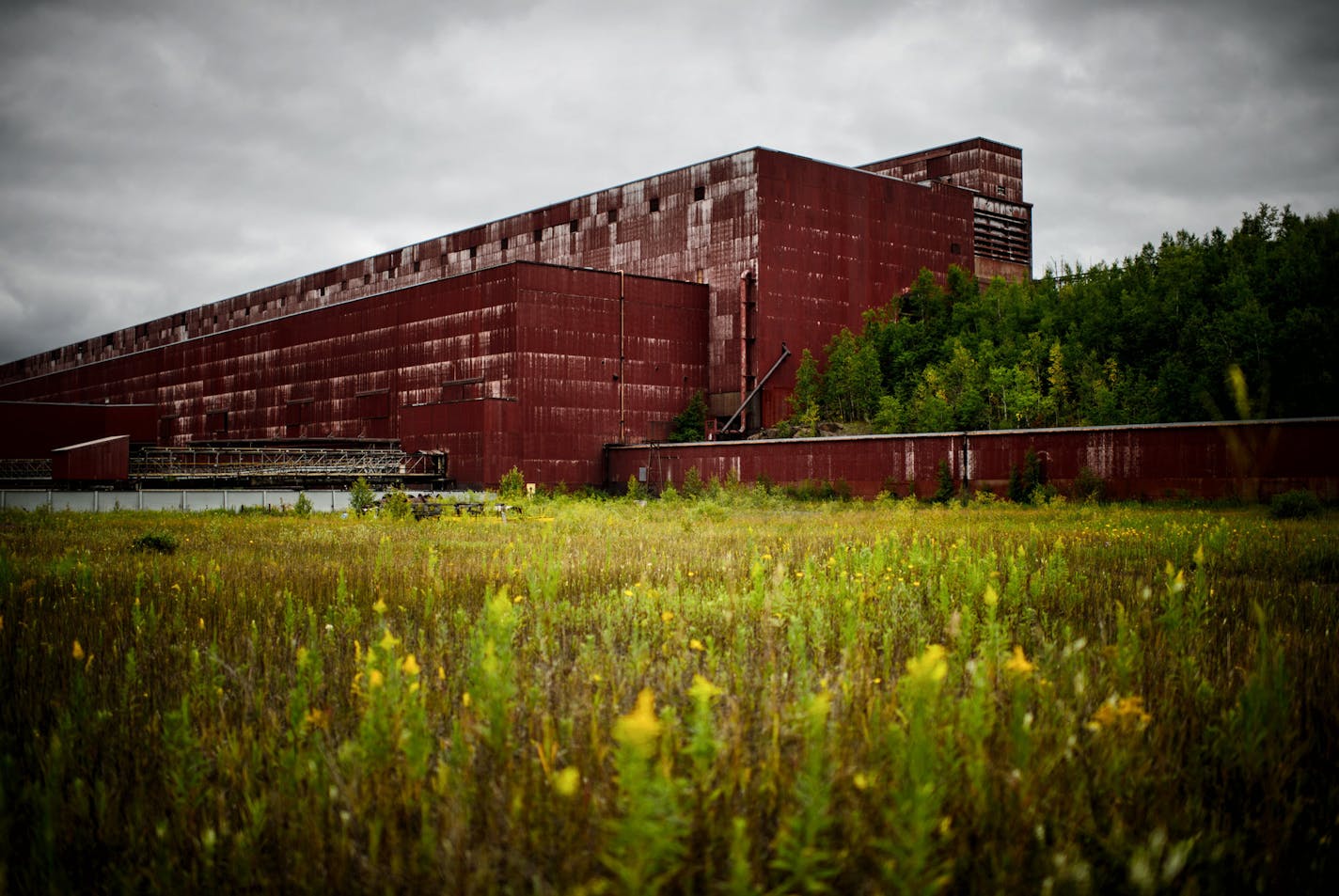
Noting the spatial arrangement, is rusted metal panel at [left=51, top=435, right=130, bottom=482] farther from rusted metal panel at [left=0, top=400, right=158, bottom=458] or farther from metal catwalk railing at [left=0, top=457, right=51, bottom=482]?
rusted metal panel at [left=0, top=400, right=158, bottom=458]

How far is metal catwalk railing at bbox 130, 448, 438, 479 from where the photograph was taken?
40469 millimetres

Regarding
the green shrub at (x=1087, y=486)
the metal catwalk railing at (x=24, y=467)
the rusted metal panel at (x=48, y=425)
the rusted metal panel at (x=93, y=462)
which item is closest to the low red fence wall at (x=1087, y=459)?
the green shrub at (x=1087, y=486)

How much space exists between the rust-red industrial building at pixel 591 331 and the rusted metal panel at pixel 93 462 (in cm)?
10

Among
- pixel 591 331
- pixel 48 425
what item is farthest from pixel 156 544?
pixel 48 425

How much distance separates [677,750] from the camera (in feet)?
11.7

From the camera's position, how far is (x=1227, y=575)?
9406 mm

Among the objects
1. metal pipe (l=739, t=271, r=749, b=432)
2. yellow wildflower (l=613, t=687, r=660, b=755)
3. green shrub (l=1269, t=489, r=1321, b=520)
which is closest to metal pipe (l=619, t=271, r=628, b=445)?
metal pipe (l=739, t=271, r=749, b=432)

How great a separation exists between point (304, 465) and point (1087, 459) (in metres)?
33.0

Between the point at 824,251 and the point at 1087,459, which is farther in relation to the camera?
the point at 824,251

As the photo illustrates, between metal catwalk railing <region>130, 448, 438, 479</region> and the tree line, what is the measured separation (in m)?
19.3

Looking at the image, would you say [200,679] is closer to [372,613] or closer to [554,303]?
[372,613]

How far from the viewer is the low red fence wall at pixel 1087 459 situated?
25.5 metres

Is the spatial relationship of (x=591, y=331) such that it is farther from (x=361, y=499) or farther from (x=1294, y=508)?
(x=1294, y=508)

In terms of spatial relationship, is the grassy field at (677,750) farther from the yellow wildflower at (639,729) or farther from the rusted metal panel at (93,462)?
the rusted metal panel at (93,462)
